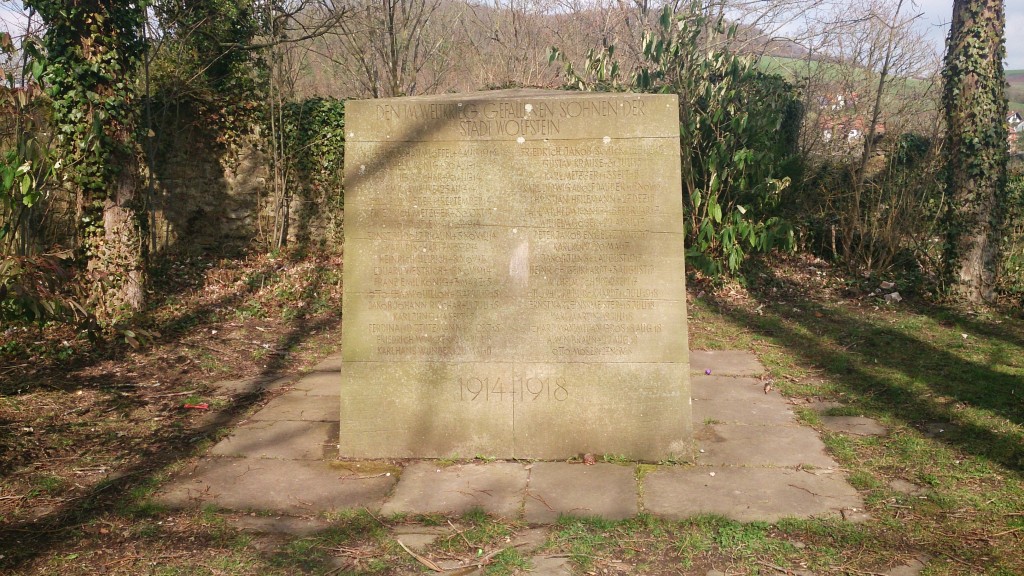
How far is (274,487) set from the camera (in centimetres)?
398

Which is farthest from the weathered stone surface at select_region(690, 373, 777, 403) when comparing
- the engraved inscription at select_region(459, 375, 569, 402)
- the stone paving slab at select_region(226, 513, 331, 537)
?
the stone paving slab at select_region(226, 513, 331, 537)

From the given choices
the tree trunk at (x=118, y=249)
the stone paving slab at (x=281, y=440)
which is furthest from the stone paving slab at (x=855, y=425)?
the tree trunk at (x=118, y=249)

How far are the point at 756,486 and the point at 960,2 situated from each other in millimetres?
7341

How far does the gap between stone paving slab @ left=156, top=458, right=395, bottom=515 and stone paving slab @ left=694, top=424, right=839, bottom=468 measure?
1.85m

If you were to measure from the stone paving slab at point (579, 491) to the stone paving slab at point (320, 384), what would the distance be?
86.7 inches

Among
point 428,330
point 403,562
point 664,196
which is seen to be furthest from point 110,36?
point 403,562

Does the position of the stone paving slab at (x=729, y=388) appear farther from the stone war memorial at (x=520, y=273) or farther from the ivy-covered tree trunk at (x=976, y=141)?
the ivy-covered tree trunk at (x=976, y=141)

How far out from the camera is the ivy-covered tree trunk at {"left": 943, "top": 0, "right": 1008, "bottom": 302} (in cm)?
846

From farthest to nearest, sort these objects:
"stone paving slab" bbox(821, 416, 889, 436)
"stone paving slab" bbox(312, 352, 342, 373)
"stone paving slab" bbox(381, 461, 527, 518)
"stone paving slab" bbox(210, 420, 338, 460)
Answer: "stone paving slab" bbox(312, 352, 342, 373), "stone paving slab" bbox(821, 416, 889, 436), "stone paving slab" bbox(210, 420, 338, 460), "stone paving slab" bbox(381, 461, 527, 518)

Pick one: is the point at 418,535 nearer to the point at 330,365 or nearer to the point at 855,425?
the point at 855,425

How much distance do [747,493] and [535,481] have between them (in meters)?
1.06

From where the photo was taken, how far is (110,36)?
302 inches

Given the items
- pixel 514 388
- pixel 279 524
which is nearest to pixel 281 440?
pixel 279 524

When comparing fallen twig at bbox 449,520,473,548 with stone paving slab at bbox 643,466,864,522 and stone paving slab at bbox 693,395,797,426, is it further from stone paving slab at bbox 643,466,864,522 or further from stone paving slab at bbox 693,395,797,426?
stone paving slab at bbox 693,395,797,426
